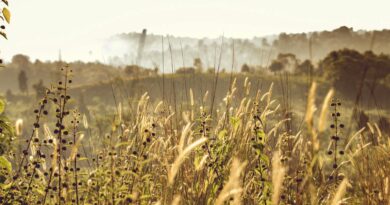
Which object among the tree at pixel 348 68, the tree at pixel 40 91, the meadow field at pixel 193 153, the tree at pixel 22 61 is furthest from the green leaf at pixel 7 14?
the tree at pixel 22 61

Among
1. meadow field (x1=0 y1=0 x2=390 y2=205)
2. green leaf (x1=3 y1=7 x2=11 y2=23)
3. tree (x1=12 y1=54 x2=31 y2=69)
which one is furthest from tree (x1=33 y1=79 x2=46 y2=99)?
tree (x1=12 y1=54 x2=31 y2=69)

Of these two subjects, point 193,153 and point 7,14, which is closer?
point 7,14

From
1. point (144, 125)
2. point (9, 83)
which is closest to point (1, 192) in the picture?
point (144, 125)

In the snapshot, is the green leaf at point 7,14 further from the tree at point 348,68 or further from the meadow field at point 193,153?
the tree at point 348,68

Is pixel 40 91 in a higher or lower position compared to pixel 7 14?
lower

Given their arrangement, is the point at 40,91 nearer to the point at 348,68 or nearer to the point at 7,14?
the point at 7,14

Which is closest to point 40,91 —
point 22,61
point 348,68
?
point 348,68

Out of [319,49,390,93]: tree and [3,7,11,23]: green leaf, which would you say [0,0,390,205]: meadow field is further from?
[319,49,390,93]: tree

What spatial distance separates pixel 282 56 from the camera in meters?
59.4

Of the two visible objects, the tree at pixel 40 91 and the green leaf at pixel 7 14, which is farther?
the tree at pixel 40 91

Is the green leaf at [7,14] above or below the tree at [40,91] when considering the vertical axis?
above

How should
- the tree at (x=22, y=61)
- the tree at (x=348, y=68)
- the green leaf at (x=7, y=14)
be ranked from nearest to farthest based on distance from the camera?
the green leaf at (x=7, y=14)
the tree at (x=348, y=68)
the tree at (x=22, y=61)

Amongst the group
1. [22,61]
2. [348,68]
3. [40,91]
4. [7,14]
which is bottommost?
[22,61]

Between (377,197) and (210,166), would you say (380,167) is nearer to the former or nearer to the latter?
(377,197)
